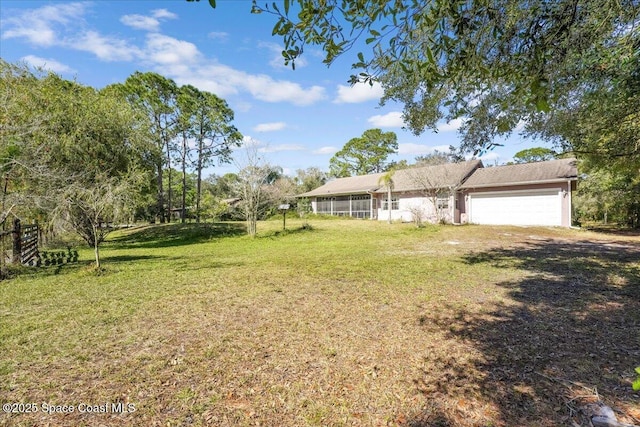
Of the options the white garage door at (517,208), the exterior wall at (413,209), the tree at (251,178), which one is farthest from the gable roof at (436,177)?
the tree at (251,178)

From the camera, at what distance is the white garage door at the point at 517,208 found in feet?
55.9

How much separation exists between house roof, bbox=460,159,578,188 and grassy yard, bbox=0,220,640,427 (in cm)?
1082

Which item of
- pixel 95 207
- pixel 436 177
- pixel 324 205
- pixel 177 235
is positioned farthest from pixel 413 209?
pixel 95 207

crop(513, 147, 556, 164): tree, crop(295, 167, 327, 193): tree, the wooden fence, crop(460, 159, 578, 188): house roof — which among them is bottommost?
the wooden fence

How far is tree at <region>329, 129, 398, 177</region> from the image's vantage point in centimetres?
4253

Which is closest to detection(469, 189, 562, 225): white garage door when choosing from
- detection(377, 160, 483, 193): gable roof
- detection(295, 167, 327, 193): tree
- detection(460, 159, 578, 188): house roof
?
detection(460, 159, 578, 188): house roof

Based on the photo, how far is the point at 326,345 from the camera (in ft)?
12.3

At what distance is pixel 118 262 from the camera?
981 cm

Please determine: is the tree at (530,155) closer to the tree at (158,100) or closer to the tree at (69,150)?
the tree at (158,100)

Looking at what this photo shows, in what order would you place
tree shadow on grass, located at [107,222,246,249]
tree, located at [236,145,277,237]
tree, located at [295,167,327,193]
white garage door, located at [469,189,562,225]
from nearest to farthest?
tree, located at [236,145,277,237] → tree shadow on grass, located at [107,222,246,249] → white garage door, located at [469,189,562,225] → tree, located at [295,167,327,193]

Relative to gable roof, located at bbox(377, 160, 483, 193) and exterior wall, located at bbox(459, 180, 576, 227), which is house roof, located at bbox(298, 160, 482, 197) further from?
exterior wall, located at bbox(459, 180, 576, 227)

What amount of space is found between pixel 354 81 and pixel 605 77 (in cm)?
415

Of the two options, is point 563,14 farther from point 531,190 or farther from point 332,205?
point 332,205

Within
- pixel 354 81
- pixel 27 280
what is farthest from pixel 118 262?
pixel 354 81
